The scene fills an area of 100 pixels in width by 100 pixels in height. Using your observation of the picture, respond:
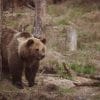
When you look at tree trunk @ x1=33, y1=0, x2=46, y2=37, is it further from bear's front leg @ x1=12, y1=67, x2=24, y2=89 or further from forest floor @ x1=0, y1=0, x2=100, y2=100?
bear's front leg @ x1=12, y1=67, x2=24, y2=89

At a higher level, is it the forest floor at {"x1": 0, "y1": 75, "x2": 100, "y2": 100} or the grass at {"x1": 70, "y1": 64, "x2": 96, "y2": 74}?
the grass at {"x1": 70, "y1": 64, "x2": 96, "y2": 74}

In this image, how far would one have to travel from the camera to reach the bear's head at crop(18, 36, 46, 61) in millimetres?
7008

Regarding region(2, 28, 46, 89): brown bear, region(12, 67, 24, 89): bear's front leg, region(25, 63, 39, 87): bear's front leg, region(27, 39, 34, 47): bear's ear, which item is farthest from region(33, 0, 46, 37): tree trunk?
region(27, 39, 34, 47): bear's ear

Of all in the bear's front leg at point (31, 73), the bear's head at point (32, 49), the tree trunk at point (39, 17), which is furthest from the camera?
the tree trunk at point (39, 17)

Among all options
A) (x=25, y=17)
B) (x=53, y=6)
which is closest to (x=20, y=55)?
(x=25, y=17)

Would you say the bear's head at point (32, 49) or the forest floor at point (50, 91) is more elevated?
the bear's head at point (32, 49)

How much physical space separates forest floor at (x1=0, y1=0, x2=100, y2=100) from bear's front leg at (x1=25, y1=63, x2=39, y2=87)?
0.12 meters

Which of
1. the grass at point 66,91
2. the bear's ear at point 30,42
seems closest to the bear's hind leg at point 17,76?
the bear's ear at point 30,42

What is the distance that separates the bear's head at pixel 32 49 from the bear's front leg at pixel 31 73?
0.29m

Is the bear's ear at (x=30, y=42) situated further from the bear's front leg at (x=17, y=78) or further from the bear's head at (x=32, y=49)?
the bear's front leg at (x=17, y=78)

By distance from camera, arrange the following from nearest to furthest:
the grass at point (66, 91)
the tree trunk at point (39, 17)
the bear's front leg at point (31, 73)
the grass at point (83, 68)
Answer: the bear's front leg at point (31, 73), the grass at point (66, 91), the grass at point (83, 68), the tree trunk at point (39, 17)

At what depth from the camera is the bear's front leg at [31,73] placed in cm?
747

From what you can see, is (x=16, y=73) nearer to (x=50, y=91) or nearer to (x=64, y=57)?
(x=50, y=91)

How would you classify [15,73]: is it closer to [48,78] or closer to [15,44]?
[15,44]
